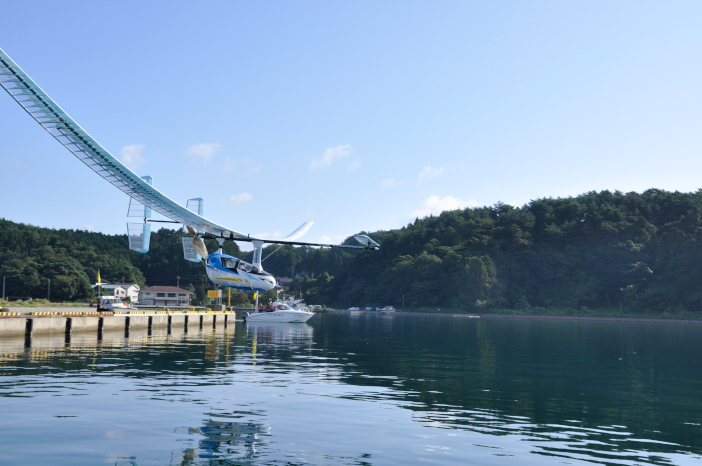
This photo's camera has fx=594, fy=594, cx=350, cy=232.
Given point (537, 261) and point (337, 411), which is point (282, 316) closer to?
point (337, 411)

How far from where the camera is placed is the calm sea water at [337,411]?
13219mm

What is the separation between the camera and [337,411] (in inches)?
714

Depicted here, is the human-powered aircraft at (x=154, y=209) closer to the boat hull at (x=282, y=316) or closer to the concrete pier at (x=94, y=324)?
the concrete pier at (x=94, y=324)

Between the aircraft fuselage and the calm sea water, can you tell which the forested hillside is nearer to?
the aircraft fuselage

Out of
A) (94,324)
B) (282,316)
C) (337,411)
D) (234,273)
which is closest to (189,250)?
(234,273)

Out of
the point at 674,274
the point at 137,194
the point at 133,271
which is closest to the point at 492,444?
the point at 137,194

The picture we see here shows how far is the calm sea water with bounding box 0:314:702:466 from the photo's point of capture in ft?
43.4

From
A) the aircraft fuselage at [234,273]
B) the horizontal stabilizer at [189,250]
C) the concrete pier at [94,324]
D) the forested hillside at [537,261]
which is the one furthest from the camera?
the forested hillside at [537,261]

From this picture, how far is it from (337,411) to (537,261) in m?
160

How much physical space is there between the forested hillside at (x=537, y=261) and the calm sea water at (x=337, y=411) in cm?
11462

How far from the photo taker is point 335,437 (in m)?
14.6

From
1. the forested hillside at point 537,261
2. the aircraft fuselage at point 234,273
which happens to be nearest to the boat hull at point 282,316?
the aircraft fuselage at point 234,273

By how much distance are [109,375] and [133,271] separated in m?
161

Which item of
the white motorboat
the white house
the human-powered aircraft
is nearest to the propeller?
the human-powered aircraft
